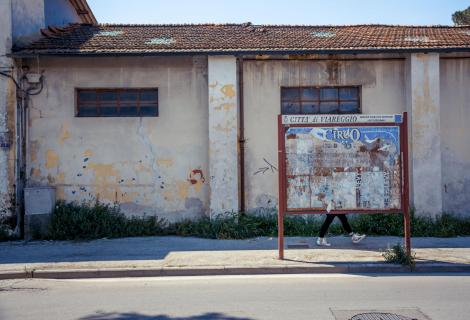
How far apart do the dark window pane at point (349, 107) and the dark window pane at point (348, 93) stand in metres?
0.13

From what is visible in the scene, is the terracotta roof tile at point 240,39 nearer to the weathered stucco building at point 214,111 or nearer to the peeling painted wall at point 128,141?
the weathered stucco building at point 214,111

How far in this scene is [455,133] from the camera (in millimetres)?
12078

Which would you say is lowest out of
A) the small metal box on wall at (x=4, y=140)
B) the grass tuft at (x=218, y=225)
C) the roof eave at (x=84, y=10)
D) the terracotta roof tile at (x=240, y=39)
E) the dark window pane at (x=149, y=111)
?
the grass tuft at (x=218, y=225)

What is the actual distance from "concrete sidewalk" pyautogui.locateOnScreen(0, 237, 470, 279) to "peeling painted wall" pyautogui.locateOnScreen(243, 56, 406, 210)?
1860 mm

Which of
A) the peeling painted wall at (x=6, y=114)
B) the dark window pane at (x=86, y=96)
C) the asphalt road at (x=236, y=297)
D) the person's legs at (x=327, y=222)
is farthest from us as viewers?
the dark window pane at (x=86, y=96)

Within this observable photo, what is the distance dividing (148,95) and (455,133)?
8.00m

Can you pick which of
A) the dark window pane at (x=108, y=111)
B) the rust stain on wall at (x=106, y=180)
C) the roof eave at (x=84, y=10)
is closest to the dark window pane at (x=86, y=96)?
the dark window pane at (x=108, y=111)

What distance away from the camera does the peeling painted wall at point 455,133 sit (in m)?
12.0

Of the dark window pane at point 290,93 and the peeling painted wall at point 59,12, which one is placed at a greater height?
the peeling painted wall at point 59,12

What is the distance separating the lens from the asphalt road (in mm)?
5641

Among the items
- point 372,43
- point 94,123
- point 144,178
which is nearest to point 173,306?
point 144,178

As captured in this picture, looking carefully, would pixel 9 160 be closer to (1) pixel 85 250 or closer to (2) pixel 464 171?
(1) pixel 85 250

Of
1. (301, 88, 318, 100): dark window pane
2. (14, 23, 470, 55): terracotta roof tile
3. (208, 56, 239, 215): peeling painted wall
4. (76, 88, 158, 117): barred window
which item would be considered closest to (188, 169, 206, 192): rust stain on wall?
(208, 56, 239, 215): peeling painted wall

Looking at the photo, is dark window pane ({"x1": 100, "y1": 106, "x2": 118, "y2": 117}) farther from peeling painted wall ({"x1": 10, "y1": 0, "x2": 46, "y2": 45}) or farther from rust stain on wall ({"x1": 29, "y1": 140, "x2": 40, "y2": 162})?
peeling painted wall ({"x1": 10, "y1": 0, "x2": 46, "y2": 45})
